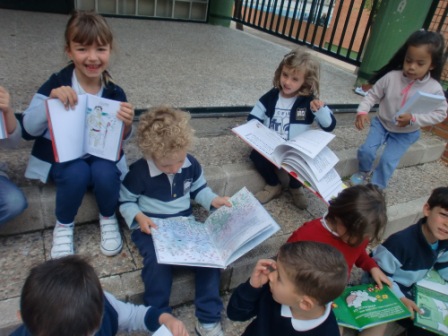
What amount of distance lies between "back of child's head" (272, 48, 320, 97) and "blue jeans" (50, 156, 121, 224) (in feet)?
4.15

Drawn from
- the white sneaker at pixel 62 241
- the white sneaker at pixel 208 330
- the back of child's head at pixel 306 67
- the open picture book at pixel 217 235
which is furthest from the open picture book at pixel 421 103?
the white sneaker at pixel 62 241

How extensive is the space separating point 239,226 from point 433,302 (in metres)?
1.13

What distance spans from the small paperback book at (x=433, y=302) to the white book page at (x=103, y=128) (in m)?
1.73

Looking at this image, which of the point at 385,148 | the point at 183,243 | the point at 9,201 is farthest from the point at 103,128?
the point at 385,148

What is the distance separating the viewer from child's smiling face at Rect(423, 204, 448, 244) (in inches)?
73.4

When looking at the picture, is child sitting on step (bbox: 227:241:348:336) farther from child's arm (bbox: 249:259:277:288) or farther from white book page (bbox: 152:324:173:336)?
white book page (bbox: 152:324:173:336)

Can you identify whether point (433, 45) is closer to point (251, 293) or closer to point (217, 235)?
point (217, 235)

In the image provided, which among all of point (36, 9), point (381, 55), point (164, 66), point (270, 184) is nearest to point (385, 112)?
point (270, 184)

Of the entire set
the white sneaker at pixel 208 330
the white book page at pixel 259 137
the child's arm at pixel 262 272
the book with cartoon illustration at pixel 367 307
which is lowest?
the white sneaker at pixel 208 330

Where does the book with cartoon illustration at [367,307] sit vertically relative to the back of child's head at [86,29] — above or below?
below

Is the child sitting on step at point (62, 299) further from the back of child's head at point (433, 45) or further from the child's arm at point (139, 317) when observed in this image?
the back of child's head at point (433, 45)

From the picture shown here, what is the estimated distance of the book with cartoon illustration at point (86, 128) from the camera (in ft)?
5.09

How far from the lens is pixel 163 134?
1644 millimetres

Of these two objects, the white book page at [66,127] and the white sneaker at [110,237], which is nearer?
the white book page at [66,127]
